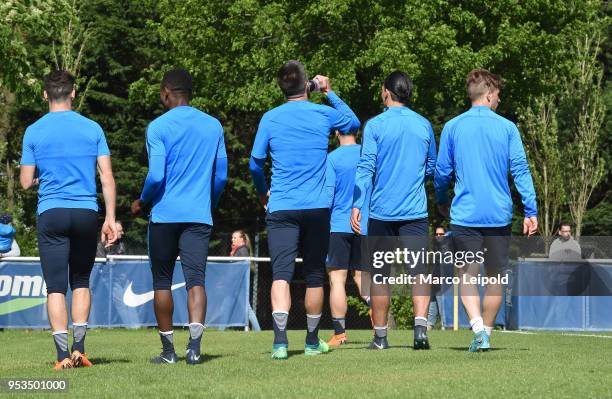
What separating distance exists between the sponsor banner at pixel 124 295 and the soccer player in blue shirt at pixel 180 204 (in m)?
11.4

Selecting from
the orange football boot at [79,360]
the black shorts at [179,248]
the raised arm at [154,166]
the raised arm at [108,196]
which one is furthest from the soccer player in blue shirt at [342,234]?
the orange football boot at [79,360]

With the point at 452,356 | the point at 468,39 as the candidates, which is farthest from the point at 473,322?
the point at 468,39

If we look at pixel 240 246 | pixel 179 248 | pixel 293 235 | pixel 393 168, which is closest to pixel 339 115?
pixel 393 168

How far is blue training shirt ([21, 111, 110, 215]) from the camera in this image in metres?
8.69

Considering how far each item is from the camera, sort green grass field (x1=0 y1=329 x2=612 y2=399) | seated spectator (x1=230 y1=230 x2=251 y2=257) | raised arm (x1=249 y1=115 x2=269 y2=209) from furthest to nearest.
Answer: seated spectator (x1=230 y1=230 x2=251 y2=257) → raised arm (x1=249 y1=115 x2=269 y2=209) → green grass field (x1=0 y1=329 x2=612 y2=399)

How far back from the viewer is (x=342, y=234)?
11.6m

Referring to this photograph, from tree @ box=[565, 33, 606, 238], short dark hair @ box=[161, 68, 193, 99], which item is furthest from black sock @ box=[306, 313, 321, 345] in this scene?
tree @ box=[565, 33, 606, 238]

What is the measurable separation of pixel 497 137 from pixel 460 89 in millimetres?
22524

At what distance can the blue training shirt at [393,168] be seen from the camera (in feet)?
31.6

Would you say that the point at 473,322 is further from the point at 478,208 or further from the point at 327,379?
the point at 327,379

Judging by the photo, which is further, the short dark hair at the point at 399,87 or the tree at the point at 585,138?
the tree at the point at 585,138

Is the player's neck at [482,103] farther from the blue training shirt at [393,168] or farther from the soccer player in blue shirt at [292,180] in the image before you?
the soccer player in blue shirt at [292,180]

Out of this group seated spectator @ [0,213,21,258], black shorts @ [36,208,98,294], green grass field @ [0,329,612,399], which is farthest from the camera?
seated spectator @ [0,213,21,258]

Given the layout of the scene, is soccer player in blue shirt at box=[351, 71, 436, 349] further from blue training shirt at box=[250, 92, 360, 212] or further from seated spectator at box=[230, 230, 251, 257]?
seated spectator at box=[230, 230, 251, 257]
